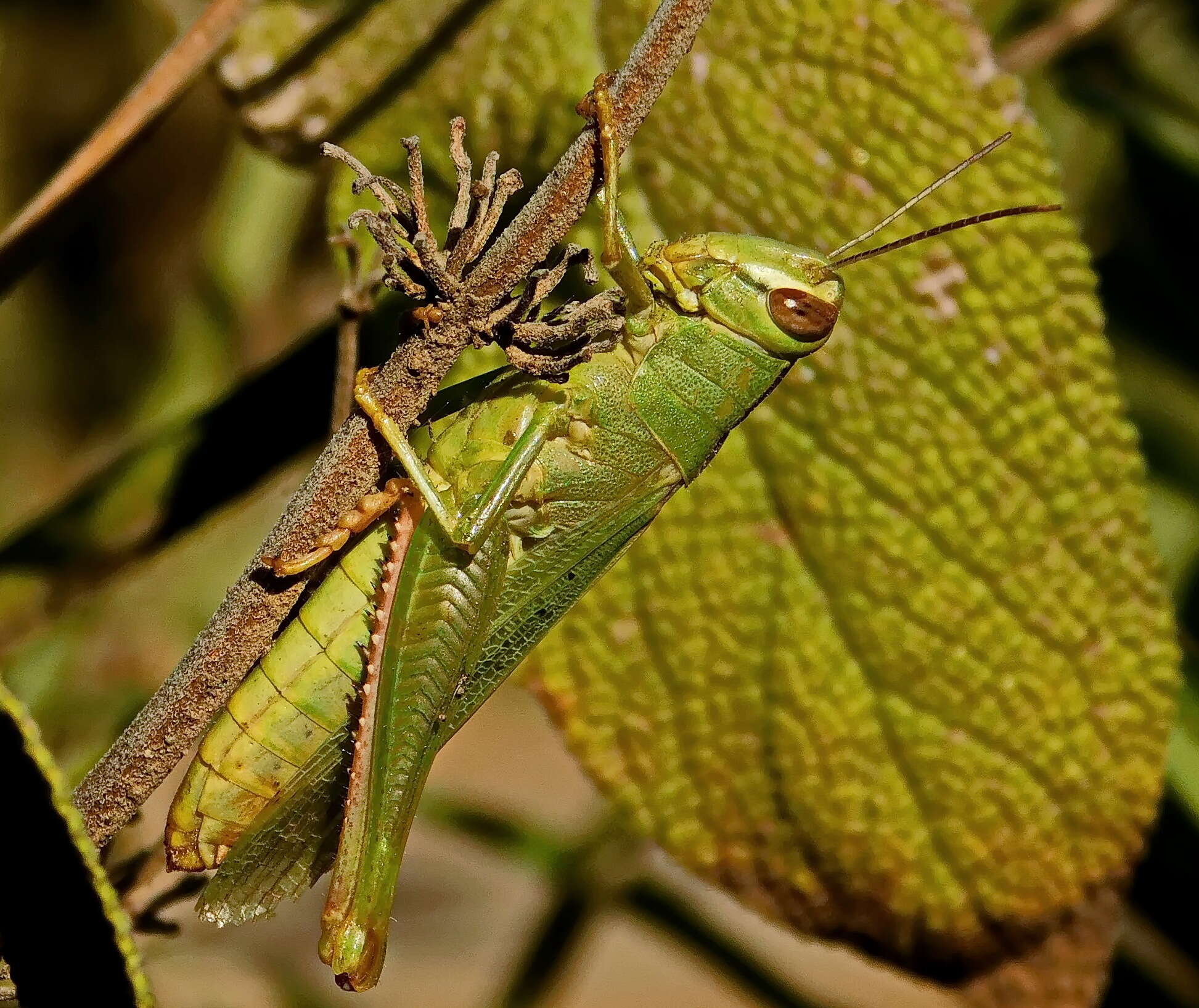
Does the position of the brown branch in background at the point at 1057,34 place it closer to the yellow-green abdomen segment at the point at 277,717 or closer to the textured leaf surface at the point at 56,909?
the yellow-green abdomen segment at the point at 277,717

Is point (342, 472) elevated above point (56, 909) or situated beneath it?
elevated above

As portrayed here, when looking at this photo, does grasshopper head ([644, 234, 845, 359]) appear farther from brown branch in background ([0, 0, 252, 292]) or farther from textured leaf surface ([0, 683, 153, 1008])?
textured leaf surface ([0, 683, 153, 1008])

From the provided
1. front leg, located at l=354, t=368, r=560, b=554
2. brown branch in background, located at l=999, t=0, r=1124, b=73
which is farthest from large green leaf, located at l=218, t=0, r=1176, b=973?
brown branch in background, located at l=999, t=0, r=1124, b=73

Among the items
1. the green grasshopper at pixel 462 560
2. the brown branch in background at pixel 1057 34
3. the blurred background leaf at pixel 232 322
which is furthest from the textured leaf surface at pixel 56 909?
the brown branch in background at pixel 1057 34

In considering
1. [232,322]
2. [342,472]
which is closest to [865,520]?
[342,472]

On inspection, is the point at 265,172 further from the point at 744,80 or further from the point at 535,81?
the point at 744,80

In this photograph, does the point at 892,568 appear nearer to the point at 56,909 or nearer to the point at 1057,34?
the point at 56,909

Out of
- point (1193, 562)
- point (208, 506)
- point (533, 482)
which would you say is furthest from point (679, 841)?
point (1193, 562)
